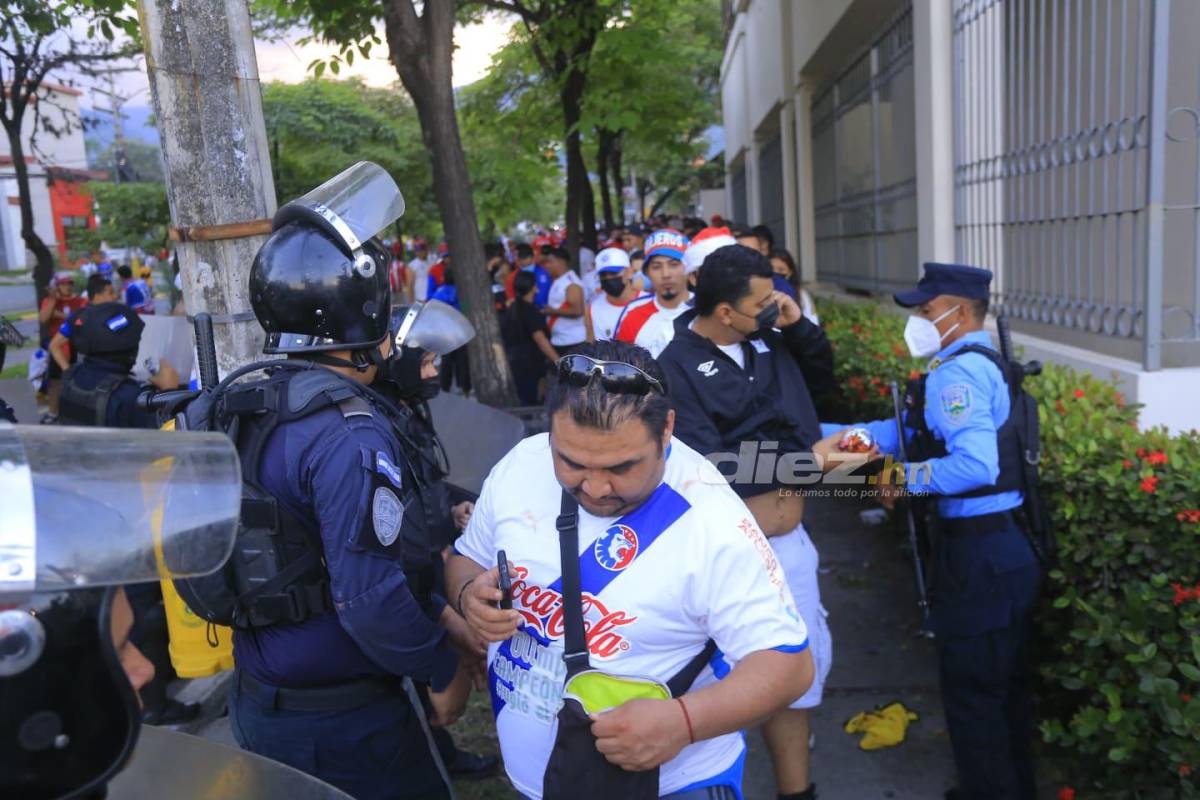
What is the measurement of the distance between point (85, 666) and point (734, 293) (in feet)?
8.02

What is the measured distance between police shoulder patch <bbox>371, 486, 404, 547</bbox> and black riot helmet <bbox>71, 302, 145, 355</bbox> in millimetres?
3548

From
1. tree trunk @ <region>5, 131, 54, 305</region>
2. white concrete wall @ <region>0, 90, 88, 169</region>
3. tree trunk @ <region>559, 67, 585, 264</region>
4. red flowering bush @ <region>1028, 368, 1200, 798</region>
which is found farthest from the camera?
white concrete wall @ <region>0, 90, 88, 169</region>

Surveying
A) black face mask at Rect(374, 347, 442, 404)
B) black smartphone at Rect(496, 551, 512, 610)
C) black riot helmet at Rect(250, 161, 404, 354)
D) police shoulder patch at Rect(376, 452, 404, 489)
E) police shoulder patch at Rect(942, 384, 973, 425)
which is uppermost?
black riot helmet at Rect(250, 161, 404, 354)

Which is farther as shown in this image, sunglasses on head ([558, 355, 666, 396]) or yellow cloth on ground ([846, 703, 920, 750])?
yellow cloth on ground ([846, 703, 920, 750])

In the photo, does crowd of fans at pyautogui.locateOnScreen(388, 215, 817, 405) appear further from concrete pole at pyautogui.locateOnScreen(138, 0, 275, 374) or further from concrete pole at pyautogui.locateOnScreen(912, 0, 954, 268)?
concrete pole at pyautogui.locateOnScreen(912, 0, 954, 268)

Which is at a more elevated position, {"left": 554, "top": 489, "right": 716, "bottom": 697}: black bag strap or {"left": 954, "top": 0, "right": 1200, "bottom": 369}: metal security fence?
{"left": 954, "top": 0, "right": 1200, "bottom": 369}: metal security fence

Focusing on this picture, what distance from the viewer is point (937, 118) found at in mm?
5996

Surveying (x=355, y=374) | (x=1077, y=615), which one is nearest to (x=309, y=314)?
(x=355, y=374)

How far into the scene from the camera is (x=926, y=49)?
6.05m

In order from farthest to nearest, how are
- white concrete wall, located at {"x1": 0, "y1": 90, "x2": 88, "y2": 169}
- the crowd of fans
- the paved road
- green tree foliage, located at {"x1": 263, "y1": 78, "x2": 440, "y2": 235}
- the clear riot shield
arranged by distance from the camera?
white concrete wall, located at {"x1": 0, "y1": 90, "x2": 88, "y2": 169} → the paved road → green tree foliage, located at {"x1": 263, "y1": 78, "x2": 440, "y2": 235} → the crowd of fans → the clear riot shield

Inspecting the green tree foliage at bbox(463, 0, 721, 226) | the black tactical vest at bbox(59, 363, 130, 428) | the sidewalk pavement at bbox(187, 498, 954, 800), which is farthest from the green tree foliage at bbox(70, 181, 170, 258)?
the sidewalk pavement at bbox(187, 498, 954, 800)

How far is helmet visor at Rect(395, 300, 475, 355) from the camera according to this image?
3020 mm

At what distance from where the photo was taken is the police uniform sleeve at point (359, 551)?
7.02 feet

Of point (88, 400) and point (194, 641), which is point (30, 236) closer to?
point (88, 400)
